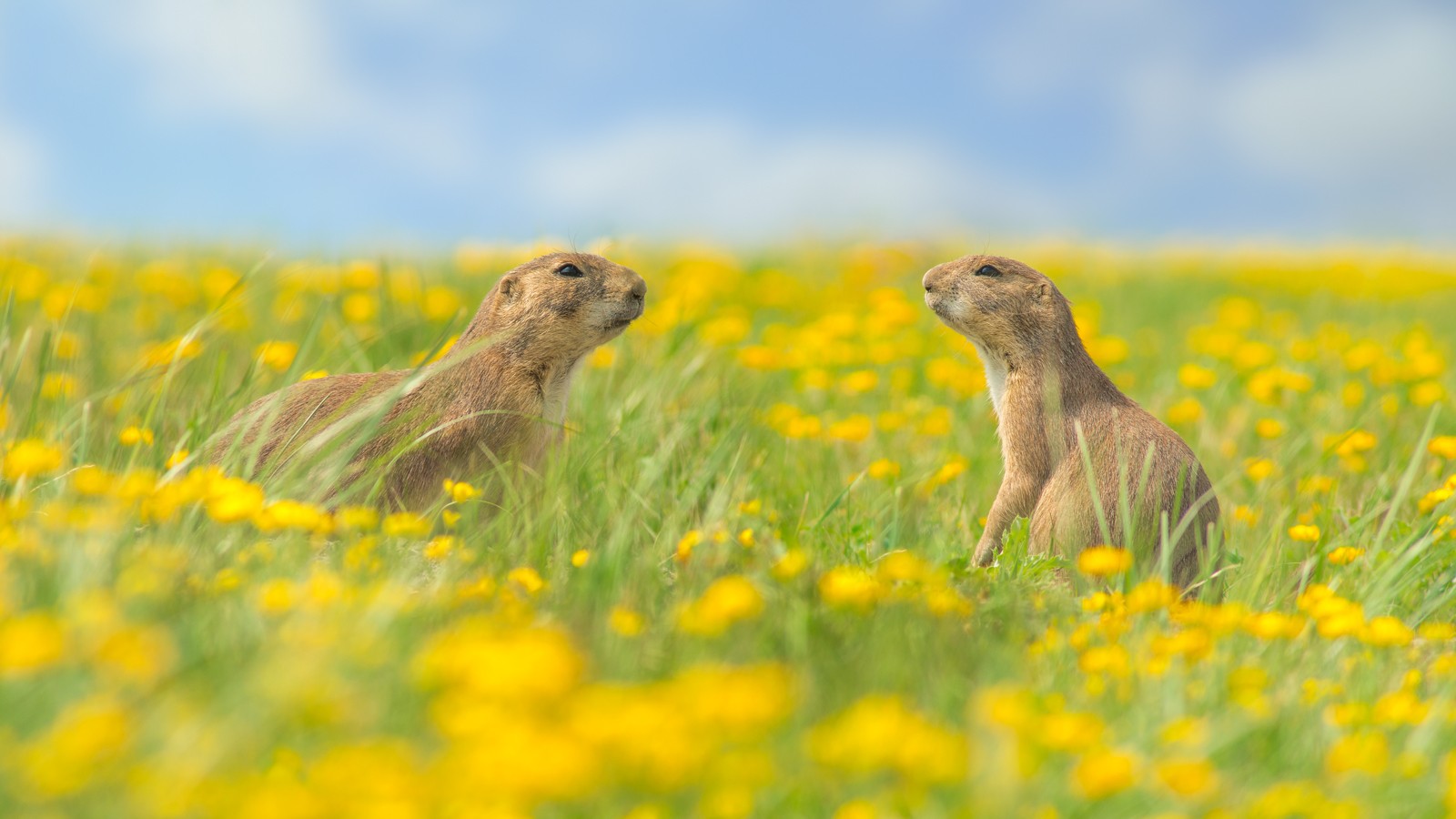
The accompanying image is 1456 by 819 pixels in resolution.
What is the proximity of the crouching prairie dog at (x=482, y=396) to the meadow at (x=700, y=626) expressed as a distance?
21 centimetres

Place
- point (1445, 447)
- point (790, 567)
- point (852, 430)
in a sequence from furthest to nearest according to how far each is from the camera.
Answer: point (852, 430)
point (1445, 447)
point (790, 567)

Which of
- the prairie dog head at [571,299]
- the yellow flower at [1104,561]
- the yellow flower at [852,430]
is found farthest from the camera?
the yellow flower at [852,430]

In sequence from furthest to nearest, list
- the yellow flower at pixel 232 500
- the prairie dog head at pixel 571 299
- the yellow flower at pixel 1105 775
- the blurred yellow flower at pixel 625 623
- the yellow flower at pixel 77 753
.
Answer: the prairie dog head at pixel 571 299, the yellow flower at pixel 232 500, the blurred yellow flower at pixel 625 623, the yellow flower at pixel 1105 775, the yellow flower at pixel 77 753

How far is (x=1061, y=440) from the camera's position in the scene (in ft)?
16.6

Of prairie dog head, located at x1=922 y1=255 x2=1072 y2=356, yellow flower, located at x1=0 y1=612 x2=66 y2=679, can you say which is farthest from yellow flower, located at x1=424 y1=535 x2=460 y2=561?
prairie dog head, located at x1=922 y1=255 x2=1072 y2=356

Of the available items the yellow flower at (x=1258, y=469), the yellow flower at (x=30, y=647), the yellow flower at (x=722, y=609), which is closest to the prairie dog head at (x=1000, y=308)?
the yellow flower at (x=1258, y=469)

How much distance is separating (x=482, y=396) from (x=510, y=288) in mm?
543

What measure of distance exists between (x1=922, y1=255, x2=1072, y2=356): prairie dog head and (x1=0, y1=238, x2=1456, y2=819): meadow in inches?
29.2

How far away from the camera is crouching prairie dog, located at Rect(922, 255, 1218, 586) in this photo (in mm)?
4684

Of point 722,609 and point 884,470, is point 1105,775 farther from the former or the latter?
point 884,470

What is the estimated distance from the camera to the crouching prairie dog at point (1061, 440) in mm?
4684

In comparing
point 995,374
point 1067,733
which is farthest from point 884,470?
point 1067,733

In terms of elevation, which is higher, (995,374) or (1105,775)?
(995,374)

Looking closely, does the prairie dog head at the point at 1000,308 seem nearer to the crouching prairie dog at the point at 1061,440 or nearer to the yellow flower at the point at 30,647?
the crouching prairie dog at the point at 1061,440
